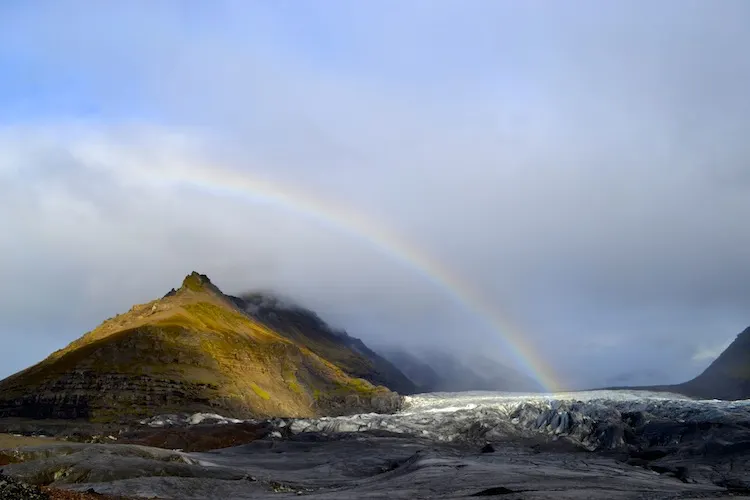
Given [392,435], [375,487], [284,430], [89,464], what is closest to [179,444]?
[284,430]

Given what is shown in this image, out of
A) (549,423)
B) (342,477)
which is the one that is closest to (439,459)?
(342,477)

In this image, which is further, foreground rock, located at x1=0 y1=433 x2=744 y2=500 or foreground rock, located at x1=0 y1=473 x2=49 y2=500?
foreground rock, located at x1=0 y1=433 x2=744 y2=500

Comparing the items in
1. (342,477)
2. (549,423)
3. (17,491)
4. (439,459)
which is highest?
(549,423)

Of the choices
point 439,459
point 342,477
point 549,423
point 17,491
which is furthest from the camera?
point 549,423

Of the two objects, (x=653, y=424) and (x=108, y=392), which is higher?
(x=108, y=392)

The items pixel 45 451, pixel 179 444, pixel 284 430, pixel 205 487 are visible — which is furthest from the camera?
pixel 284 430

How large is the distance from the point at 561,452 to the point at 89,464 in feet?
202

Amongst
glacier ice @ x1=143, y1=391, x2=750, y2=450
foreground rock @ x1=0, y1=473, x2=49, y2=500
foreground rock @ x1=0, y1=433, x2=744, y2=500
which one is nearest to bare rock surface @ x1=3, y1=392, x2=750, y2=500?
foreground rock @ x1=0, y1=433, x2=744, y2=500

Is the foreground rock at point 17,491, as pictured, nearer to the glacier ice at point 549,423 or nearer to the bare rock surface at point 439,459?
the bare rock surface at point 439,459

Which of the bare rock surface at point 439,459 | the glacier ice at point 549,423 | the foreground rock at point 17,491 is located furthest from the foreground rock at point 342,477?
the glacier ice at point 549,423

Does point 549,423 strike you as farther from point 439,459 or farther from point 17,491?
point 17,491

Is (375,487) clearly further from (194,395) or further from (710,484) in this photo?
(194,395)

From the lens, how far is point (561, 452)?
8706cm

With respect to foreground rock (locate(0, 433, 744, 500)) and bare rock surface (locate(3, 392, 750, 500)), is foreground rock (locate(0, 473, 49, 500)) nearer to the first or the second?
foreground rock (locate(0, 433, 744, 500))
